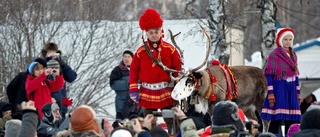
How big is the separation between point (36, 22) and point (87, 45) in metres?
1.28

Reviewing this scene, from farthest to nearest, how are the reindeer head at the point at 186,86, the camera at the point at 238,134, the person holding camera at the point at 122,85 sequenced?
the person holding camera at the point at 122,85 < the reindeer head at the point at 186,86 < the camera at the point at 238,134

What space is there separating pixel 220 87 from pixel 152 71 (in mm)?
1253

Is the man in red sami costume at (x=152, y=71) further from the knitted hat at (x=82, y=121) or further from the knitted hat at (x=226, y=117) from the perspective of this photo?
the knitted hat at (x=226, y=117)

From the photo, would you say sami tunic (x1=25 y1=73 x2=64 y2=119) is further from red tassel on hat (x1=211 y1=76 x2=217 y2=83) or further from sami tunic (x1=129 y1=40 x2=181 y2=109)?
red tassel on hat (x1=211 y1=76 x2=217 y2=83)

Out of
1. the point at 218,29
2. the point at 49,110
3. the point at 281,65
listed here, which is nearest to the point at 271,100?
the point at 281,65

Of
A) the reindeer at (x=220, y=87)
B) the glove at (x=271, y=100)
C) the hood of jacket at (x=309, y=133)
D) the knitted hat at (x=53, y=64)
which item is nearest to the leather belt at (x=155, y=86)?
the reindeer at (x=220, y=87)

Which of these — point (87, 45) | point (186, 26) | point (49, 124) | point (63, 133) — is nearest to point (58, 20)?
point (87, 45)

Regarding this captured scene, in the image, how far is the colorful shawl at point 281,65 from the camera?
515 inches

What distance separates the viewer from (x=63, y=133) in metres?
9.48

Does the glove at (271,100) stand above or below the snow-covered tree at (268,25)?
below

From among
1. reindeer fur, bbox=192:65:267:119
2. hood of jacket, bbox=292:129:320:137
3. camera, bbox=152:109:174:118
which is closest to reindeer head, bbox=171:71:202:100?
reindeer fur, bbox=192:65:267:119

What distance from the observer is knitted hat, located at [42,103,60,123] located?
1309cm

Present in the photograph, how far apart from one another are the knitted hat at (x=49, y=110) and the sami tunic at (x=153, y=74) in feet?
3.93

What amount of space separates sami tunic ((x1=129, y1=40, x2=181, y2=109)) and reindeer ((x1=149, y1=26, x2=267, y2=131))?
11 centimetres
